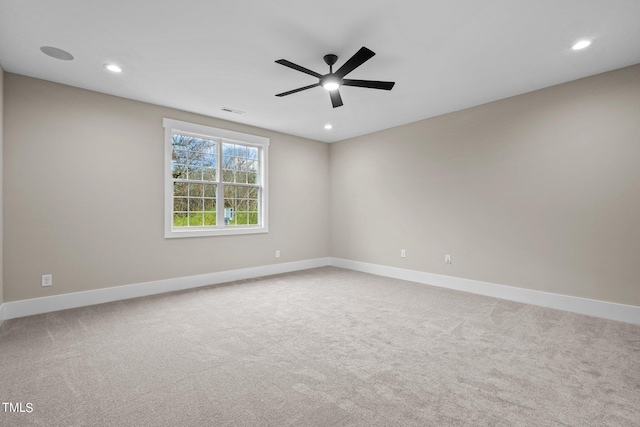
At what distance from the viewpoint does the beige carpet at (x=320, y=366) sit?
1739 mm

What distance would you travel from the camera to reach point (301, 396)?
6.24ft

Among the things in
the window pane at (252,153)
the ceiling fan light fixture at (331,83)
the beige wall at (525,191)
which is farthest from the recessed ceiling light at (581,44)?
the window pane at (252,153)

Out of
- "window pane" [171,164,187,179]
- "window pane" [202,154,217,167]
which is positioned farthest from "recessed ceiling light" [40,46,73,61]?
"window pane" [202,154,217,167]

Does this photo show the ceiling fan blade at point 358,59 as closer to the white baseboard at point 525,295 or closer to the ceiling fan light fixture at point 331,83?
the ceiling fan light fixture at point 331,83

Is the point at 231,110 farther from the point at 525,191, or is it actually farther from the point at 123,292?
the point at 525,191

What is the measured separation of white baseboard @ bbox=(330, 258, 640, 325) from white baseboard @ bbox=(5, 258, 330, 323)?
2195 millimetres

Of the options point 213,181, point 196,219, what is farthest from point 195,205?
point 213,181

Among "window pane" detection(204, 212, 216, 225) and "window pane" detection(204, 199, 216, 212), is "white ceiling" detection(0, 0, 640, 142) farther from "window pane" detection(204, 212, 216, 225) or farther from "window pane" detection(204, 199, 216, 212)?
"window pane" detection(204, 212, 216, 225)

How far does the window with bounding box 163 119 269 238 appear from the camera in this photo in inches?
179

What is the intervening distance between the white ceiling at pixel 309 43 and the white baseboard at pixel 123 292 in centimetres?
258

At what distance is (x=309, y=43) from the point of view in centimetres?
273

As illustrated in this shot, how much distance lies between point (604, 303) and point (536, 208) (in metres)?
1.25

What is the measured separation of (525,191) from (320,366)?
3.49 metres

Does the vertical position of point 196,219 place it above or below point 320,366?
above
